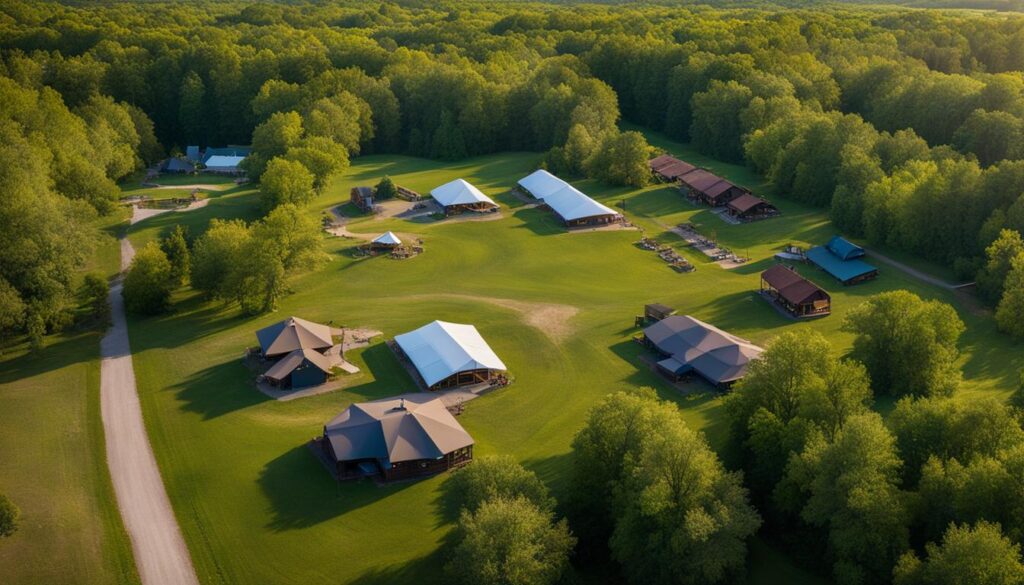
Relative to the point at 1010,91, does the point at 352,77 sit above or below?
below

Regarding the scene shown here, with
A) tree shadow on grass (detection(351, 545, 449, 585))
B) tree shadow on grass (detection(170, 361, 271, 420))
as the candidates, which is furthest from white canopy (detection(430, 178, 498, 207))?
tree shadow on grass (detection(351, 545, 449, 585))

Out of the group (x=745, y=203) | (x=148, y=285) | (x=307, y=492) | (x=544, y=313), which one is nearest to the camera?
(x=307, y=492)

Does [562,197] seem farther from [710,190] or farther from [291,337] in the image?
[291,337]

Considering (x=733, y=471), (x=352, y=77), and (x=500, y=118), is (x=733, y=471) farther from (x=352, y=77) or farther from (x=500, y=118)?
(x=352, y=77)

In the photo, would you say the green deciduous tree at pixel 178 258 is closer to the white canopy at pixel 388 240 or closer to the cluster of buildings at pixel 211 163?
the white canopy at pixel 388 240

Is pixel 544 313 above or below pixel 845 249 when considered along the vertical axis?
below

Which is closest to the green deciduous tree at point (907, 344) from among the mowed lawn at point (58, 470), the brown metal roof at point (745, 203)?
the brown metal roof at point (745, 203)

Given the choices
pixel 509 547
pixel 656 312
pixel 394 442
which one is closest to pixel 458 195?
pixel 656 312

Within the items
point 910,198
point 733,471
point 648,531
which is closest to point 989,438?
point 733,471
